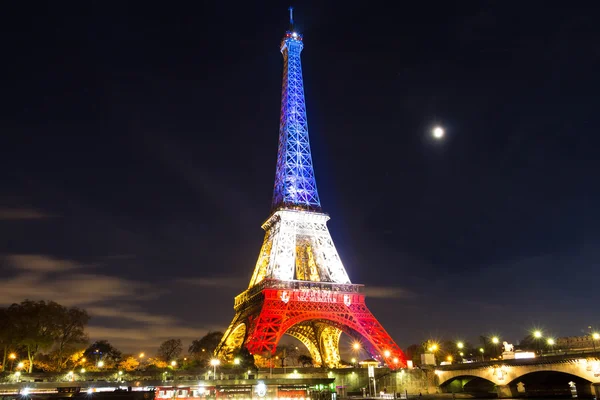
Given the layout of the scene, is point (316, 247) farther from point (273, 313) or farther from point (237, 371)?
point (237, 371)

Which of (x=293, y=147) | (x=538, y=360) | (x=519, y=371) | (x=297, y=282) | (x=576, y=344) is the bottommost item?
(x=519, y=371)

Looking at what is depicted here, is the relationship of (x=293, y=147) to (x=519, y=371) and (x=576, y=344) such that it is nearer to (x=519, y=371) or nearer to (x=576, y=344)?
(x=519, y=371)

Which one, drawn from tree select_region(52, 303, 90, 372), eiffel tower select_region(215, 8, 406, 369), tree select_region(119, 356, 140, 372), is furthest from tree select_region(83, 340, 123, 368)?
eiffel tower select_region(215, 8, 406, 369)

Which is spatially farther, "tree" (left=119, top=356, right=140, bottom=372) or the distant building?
"tree" (left=119, top=356, right=140, bottom=372)

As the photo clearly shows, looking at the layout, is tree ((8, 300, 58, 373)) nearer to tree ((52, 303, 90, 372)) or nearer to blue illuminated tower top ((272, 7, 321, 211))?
tree ((52, 303, 90, 372))

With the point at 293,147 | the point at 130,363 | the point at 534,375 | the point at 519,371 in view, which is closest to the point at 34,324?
the point at 130,363

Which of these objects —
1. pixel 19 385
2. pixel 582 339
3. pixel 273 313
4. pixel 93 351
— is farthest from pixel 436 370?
pixel 93 351
